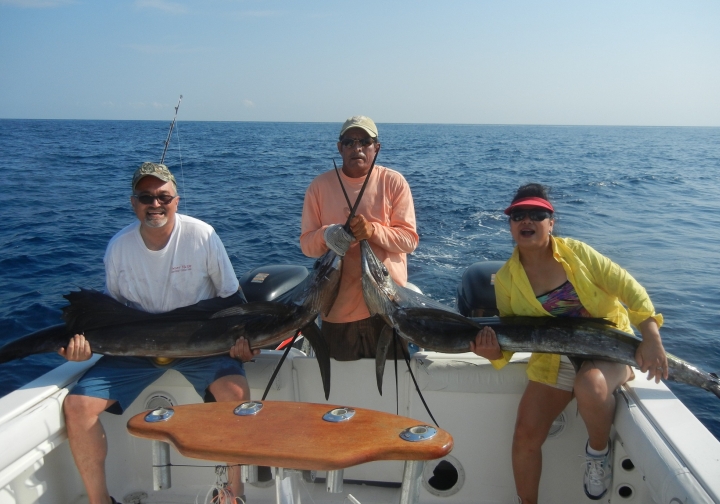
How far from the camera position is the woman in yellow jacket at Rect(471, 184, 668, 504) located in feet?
7.52

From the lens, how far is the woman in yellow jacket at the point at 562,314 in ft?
7.52

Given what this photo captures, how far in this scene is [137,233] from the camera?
2.89m

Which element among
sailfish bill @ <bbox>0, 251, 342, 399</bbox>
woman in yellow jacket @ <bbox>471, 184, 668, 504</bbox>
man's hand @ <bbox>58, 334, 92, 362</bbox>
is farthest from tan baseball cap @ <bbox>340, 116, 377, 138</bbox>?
man's hand @ <bbox>58, 334, 92, 362</bbox>

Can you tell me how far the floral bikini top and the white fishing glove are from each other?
0.90m

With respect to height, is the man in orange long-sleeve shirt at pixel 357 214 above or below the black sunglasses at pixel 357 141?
below

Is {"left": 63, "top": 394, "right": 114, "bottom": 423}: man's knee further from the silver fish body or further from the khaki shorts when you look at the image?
the khaki shorts

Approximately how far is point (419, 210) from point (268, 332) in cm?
957

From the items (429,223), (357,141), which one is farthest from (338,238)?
(429,223)

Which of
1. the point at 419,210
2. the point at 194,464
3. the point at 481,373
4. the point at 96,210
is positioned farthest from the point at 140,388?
the point at 96,210

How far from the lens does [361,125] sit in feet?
8.74

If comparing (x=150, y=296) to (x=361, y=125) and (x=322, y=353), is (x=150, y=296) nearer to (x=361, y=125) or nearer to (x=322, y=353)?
(x=322, y=353)

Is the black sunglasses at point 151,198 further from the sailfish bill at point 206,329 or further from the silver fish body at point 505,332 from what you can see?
the silver fish body at point 505,332

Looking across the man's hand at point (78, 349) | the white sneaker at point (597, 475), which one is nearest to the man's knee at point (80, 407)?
the man's hand at point (78, 349)

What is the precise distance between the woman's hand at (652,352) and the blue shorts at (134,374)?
5.62ft
